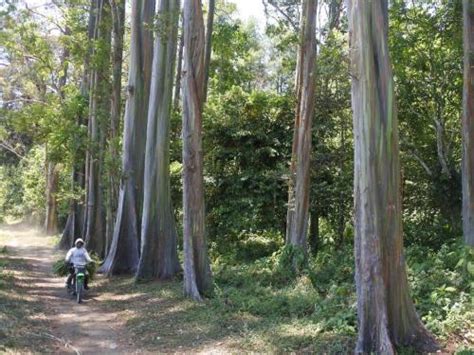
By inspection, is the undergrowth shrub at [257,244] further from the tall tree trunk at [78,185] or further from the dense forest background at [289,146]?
the tall tree trunk at [78,185]

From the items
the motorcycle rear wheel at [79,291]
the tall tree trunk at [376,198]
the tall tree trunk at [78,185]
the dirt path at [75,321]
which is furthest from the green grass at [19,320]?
the tall tree trunk at [78,185]

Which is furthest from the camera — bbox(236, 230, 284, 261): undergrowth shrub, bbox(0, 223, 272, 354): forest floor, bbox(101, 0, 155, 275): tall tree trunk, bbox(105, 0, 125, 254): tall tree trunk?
bbox(236, 230, 284, 261): undergrowth shrub

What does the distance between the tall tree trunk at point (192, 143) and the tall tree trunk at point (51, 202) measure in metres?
26.2

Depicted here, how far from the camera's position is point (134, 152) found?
18.5 m

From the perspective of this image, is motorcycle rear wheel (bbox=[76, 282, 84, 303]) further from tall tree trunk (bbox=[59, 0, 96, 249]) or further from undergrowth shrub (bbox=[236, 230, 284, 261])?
tall tree trunk (bbox=[59, 0, 96, 249])

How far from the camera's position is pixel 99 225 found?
23125 mm

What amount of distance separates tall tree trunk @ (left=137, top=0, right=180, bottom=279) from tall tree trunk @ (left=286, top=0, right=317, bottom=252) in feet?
11.3

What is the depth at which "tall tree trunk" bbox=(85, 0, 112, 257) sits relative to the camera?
68.8 feet

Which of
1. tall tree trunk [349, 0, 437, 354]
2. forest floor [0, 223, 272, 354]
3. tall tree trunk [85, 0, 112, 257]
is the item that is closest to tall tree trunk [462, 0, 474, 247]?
tall tree trunk [349, 0, 437, 354]

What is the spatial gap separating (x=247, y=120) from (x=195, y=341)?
13.2 meters

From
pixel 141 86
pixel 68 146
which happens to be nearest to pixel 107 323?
pixel 141 86

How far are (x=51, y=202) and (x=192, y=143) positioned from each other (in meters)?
28.3

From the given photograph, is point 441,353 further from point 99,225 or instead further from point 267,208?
point 99,225

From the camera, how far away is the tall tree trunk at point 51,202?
37.3 meters
